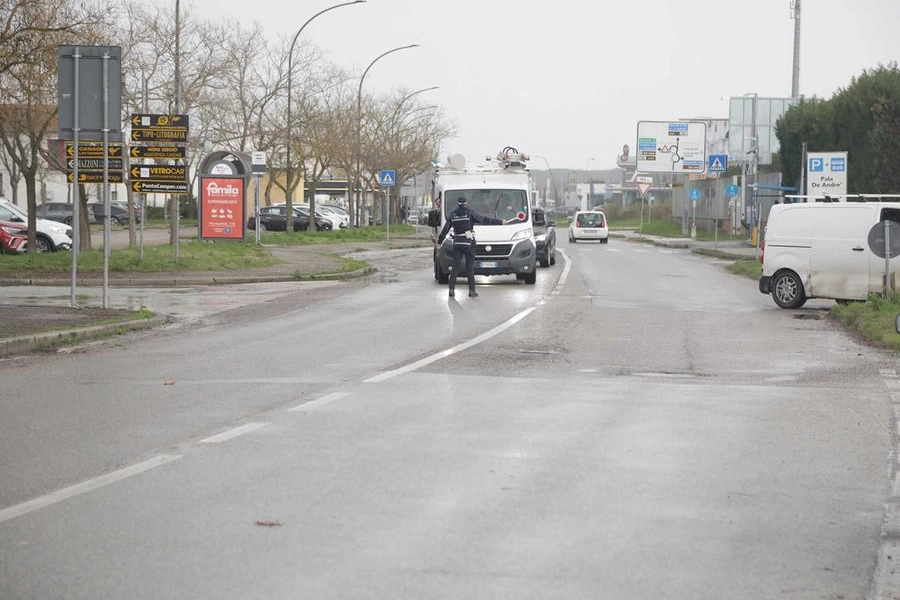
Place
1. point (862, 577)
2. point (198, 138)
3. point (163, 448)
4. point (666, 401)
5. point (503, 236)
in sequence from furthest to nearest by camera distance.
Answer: point (198, 138) < point (503, 236) < point (666, 401) < point (163, 448) < point (862, 577)

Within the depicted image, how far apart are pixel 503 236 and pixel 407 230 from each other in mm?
51497

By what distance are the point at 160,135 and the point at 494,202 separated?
23.8ft

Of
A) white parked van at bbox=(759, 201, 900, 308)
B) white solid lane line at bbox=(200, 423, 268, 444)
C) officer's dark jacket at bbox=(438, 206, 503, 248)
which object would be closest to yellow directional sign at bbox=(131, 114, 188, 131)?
officer's dark jacket at bbox=(438, 206, 503, 248)

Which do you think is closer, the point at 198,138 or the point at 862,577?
the point at 862,577

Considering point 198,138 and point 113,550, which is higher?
point 198,138

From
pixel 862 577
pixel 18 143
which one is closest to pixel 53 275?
pixel 18 143

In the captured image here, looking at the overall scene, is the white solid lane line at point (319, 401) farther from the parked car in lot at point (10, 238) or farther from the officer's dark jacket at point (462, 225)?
the parked car in lot at point (10, 238)

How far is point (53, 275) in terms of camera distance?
28.1m

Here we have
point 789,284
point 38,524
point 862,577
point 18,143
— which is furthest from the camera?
point 18,143

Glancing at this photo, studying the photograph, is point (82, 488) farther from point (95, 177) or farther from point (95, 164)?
point (95, 164)

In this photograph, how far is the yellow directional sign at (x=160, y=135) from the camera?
94.1 ft

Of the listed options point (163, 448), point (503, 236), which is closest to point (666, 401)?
point (163, 448)

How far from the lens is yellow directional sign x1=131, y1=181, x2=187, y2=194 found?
29922 millimetres

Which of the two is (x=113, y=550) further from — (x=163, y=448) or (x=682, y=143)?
(x=682, y=143)
